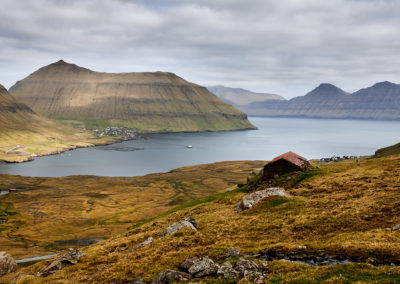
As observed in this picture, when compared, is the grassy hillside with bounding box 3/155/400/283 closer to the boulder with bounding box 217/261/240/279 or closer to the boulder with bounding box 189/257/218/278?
the boulder with bounding box 189/257/218/278

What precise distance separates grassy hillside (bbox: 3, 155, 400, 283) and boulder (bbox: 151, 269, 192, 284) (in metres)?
1.23

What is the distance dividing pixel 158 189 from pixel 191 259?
164047 millimetres

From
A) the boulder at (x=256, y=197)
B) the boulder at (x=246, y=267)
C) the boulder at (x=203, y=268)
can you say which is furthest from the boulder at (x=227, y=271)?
the boulder at (x=256, y=197)

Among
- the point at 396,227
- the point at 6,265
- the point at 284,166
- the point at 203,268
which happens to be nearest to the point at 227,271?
the point at 203,268

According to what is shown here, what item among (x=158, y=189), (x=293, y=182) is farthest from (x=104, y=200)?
(x=293, y=182)

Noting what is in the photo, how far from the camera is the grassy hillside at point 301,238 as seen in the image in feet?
65.9

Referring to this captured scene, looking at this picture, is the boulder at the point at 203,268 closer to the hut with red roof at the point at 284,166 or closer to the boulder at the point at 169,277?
the boulder at the point at 169,277

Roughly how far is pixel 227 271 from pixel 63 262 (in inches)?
928

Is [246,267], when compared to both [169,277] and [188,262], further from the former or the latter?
[169,277]

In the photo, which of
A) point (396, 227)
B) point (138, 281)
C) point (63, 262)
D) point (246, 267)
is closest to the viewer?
point (246, 267)

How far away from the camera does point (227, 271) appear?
70.7ft

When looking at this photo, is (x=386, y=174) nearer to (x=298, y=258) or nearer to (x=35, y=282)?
(x=298, y=258)

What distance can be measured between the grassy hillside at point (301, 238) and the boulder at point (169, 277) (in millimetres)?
1231

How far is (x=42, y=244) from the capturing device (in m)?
97.1
